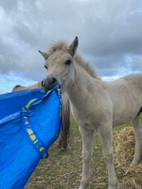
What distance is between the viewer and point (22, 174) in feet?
5.83

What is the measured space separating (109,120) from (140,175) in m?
1.79

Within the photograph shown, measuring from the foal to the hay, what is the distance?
1.77 ft

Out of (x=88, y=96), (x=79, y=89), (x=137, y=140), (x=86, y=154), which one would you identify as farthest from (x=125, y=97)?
(x=86, y=154)

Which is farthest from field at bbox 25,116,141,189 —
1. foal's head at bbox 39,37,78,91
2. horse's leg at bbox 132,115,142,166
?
foal's head at bbox 39,37,78,91

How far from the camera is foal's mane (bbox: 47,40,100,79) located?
9.28 ft

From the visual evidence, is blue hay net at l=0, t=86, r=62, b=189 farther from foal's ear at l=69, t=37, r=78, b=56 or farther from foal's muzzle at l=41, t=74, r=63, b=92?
foal's ear at l=69, t=37, r=78, b=56

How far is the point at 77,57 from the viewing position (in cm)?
310

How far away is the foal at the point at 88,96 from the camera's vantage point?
2582 millimetres

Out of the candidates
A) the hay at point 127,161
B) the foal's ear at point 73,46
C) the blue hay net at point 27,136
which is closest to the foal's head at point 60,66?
the foal's ear at point 73,46

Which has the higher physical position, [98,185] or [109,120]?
[109,120]

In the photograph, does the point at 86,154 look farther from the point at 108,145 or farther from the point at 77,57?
the point at 77,57

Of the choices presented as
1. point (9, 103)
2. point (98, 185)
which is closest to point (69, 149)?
point (98, 185)

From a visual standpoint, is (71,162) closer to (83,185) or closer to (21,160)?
(83,185)

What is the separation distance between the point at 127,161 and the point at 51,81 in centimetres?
345
